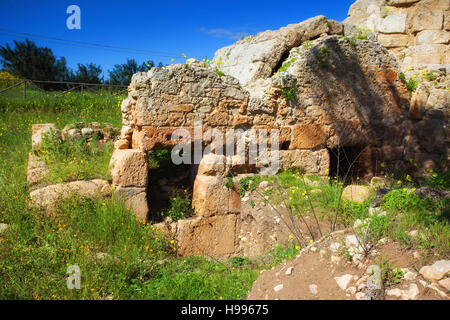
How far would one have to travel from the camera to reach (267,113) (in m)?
4.93

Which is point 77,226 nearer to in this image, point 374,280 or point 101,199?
point 101,199

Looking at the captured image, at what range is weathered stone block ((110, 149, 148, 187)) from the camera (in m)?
4.31

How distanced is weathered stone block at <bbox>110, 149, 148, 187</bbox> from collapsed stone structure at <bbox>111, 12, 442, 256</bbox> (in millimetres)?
14

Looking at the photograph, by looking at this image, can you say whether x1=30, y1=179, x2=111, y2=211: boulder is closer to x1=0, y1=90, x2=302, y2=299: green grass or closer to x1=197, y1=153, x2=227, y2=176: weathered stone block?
x1=0, y1=90, x2=302, y2=299: green grass

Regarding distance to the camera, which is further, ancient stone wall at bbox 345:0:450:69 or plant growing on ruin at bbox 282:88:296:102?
ancient stone wall at bbox 345:0:450:69

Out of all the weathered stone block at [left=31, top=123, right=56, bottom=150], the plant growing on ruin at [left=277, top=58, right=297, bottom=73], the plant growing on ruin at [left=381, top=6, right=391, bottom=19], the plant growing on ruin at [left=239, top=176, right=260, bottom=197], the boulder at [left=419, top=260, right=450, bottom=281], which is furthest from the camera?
the plant growing on ruin at [left=381, top=6, right=391, bottom=19]

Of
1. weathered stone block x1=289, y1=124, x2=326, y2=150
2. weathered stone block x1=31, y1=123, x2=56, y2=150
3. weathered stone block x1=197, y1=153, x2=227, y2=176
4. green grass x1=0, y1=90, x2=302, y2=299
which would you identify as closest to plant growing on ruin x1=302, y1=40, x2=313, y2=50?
weathered stone block x1=289, y1=124, x2=326, y2=150

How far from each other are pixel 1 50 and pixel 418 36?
70.2ft

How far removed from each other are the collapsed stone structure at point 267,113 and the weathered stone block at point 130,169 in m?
0.01

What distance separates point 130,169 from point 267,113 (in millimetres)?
2311

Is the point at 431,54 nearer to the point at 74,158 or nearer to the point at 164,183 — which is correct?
the point at 164,183

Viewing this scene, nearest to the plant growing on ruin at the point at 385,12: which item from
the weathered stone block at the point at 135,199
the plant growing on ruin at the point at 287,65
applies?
the plant growing on ruin at the point at 287,65

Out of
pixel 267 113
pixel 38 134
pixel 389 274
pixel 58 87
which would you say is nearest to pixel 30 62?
pixel 58 87
